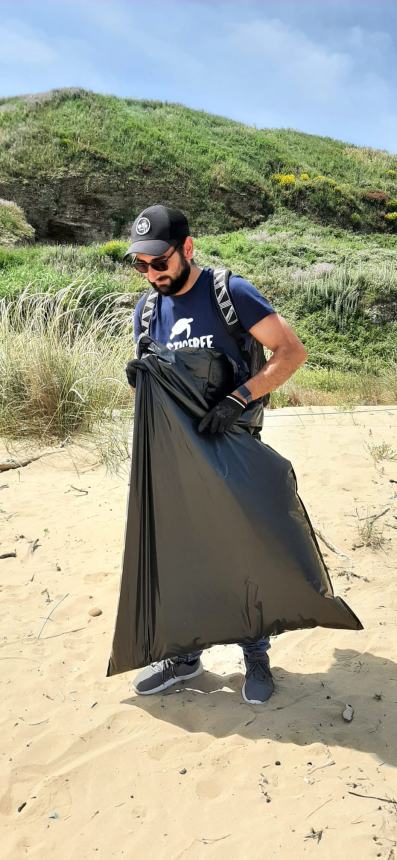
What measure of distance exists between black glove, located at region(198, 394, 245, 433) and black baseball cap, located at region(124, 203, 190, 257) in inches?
22.7

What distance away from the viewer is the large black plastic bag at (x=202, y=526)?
2.34 meters

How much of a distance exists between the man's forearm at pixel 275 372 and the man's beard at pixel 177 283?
442mm

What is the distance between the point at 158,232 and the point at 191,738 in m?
1.82

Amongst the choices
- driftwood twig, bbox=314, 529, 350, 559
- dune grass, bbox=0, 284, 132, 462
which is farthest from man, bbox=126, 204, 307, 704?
dune grass, bbox=0, 284, 132, 462

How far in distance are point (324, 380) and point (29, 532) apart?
681 centimetres

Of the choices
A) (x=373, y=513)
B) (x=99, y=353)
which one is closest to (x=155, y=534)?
(x=373, y=513)

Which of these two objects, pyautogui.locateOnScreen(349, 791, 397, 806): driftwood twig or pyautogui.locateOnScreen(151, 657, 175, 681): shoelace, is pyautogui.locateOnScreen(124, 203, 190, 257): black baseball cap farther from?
pyautogui.locateOnScreen(349, 791, 397, 806): driftwood twig

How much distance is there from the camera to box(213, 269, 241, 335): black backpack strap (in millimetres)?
2354

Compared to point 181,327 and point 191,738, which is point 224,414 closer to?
point 181,327

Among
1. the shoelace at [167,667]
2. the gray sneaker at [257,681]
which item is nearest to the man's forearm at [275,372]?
the gray sneaker at [257,681]

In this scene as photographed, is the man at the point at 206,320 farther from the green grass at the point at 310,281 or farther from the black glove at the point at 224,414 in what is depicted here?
the green grass at the point at 310,281

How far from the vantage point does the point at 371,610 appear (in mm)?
3332

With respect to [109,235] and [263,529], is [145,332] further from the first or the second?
[109,235]

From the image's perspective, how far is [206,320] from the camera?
2.43 metres
